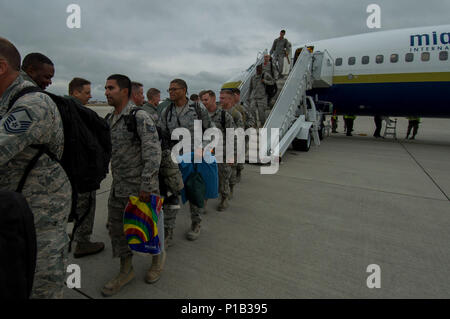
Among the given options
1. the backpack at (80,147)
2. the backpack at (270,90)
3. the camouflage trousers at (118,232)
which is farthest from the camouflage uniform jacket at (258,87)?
the backpack at (80,147)

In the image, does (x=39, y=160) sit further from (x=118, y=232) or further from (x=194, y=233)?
(x=194, y=233)

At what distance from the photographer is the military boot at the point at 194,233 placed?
3.00 meters

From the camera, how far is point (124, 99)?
215 cm

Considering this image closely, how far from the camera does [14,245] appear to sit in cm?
97

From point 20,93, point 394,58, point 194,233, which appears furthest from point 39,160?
point 394,58

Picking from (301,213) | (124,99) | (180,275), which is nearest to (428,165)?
(301,213)

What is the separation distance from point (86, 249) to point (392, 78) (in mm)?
11649

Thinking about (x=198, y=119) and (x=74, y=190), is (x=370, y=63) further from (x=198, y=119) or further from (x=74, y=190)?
(x=74, y=190)

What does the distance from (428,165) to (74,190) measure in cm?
873

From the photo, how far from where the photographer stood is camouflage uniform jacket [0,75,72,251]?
1.20 m

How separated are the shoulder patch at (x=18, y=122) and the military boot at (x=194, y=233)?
219 centimetres

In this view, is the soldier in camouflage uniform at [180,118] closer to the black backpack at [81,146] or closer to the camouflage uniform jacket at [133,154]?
the camouflage uniform jacket at [133,154]

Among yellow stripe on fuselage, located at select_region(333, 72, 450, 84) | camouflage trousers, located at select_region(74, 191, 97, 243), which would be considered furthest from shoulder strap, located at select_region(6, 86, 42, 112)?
yellow stripe on fuselage, located at select_region(333, 72, 450, 84)

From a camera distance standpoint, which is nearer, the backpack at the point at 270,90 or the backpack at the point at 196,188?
the backpack at the point at 196,188
